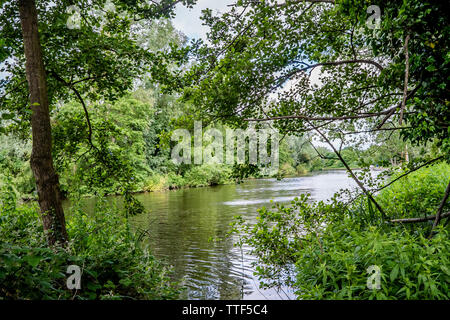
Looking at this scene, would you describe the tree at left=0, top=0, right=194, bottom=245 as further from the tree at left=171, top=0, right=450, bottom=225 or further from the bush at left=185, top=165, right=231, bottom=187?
the bush at left=185, top=165, right=231, bottom=187

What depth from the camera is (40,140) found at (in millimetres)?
4066

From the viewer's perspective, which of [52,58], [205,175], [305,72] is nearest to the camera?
[52,58]

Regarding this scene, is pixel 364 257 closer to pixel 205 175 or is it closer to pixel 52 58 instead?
pixel 52 58

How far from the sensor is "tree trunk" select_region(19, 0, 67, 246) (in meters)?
4.05

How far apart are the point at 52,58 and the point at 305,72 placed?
189 inches

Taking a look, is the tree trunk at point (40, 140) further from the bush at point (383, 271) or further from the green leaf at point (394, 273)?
the green leaf at point (394, 273)

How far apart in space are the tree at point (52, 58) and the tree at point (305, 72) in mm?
1068

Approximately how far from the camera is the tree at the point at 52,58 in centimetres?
410

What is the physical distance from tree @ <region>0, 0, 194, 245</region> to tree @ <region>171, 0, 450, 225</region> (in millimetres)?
1068

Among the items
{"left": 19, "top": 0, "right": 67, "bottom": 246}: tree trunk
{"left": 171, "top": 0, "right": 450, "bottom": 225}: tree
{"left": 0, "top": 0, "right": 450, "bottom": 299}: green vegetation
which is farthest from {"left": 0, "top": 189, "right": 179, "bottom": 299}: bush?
{"left": 171, "top": 0, "right": 450, "bottom": 225}: tree

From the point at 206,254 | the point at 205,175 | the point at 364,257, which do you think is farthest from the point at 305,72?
the point at 205,175
